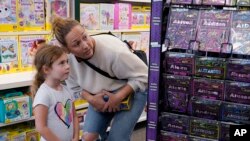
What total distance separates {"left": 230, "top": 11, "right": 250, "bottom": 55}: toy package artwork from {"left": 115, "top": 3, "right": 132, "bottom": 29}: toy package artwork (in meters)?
2.31

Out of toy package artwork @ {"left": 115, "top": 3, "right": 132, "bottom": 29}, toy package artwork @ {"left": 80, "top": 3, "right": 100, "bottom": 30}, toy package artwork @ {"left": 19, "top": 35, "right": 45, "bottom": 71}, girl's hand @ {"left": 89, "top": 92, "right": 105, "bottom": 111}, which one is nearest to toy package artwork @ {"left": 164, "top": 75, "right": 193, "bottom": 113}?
girl's hand @ {"left": 89, "top": 92, "right": 105, "bottom": 111}

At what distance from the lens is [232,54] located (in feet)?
4.14

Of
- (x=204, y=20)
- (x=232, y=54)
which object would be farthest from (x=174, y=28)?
(x=232, y=54)

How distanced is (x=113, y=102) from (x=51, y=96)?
363 mm

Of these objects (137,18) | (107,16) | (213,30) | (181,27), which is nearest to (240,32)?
(213,30)

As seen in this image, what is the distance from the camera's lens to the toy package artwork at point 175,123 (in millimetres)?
1405

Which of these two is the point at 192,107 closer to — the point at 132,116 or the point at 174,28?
the point at 174,28

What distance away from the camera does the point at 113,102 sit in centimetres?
194

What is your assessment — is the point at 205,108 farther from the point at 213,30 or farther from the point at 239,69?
the point at 213,30

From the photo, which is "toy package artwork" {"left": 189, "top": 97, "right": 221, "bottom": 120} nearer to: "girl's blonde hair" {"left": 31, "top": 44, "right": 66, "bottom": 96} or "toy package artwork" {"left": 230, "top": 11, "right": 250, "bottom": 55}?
"toy package artwork" {"left": 230, "top": 11, "right": 250, "bottom": 55}

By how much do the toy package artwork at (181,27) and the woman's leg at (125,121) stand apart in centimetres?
73

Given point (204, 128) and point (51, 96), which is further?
point (51, 96)

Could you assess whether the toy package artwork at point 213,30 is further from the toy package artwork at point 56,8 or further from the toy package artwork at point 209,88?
the toy package artwork at point 56,8

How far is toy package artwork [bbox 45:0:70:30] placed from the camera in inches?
115
